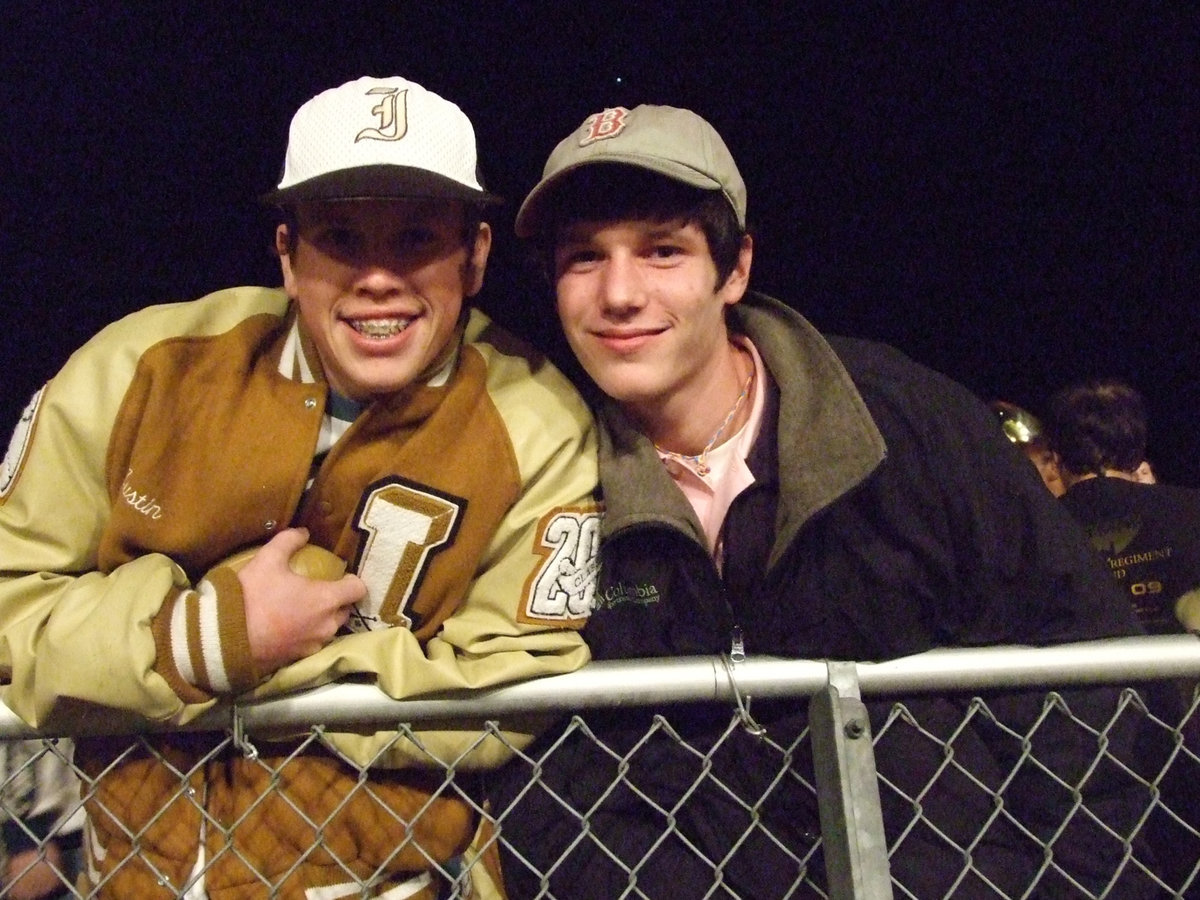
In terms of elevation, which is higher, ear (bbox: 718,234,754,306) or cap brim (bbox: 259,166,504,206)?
cap brim (bbox: 259,166,504,206)

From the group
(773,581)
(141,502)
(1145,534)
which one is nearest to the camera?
(141,502)

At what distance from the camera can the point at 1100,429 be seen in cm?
241

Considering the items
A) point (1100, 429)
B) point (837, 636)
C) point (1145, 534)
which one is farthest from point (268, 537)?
point (1100, 429)

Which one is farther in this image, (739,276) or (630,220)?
(739,276)

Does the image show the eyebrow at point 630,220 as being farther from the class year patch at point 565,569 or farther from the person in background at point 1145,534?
the person in background at point 1145,534

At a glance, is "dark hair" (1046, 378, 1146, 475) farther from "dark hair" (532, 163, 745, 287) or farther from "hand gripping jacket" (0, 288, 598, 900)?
"hand gripping jacket" (0, 288, 598, 900)

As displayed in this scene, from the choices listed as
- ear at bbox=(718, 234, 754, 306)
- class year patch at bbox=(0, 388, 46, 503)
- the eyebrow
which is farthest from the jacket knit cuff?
ear at bbox=(718, 234, 754, 306)

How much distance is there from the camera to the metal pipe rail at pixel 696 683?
87 cm

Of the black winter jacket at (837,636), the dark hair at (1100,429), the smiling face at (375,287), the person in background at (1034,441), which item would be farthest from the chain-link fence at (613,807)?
the person in background at (1034,441)

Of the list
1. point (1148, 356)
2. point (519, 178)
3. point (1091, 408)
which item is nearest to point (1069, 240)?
point (1148, 356)

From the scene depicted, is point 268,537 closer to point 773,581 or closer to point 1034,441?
point 773,581

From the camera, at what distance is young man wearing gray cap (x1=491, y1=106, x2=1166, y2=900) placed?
1208 millimetres

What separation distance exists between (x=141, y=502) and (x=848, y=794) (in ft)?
3.25

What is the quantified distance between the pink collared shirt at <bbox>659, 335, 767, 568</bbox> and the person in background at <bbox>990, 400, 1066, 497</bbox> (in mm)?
1734
